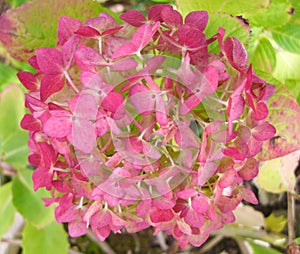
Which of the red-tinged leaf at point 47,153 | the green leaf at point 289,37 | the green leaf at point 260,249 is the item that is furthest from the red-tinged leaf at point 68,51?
the green leaf at point 260,249

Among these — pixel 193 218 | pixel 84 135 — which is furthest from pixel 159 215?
pixel 84 135

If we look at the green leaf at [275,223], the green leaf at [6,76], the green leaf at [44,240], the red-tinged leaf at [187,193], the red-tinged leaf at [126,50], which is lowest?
the green leaf at [275,223]

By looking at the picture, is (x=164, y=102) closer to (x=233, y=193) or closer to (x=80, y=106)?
(x=80, y=106)

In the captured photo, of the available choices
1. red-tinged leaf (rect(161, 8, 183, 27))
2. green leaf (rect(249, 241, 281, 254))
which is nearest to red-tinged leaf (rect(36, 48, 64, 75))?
red-tinged leaf (rect(161, 8, 183, 27))

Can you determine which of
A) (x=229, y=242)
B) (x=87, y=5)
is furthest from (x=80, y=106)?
(x=229, y=242)

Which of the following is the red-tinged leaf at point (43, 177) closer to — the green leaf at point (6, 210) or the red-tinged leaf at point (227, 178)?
the red-tinged leaf at point (227, 178)

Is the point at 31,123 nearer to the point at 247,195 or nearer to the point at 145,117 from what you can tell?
the point at 145,117
